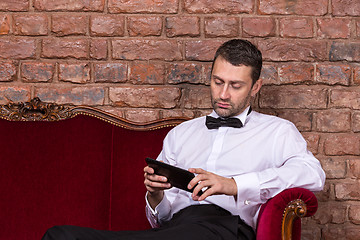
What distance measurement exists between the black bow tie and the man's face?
33 mm

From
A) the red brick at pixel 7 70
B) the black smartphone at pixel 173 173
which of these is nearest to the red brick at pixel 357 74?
the black smartphone at pixel 173 173

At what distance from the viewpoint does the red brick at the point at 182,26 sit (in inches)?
96.5

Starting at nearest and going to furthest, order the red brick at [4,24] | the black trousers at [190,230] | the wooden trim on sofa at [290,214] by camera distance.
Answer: the black trousers at [190,230]
the wooden trim on sofa at [290,214]
the red brick at [4,24]

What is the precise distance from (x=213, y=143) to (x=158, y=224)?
44 cm

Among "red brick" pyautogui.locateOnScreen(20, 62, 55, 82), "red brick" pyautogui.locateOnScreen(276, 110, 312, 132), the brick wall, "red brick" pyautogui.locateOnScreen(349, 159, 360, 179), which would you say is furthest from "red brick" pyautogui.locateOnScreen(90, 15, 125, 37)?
A: "red brick" pyautogui.locateOnScreen(349, 159, 360, 179)

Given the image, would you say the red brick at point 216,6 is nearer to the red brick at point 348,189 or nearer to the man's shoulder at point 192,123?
the man's shoulder at point 192,123

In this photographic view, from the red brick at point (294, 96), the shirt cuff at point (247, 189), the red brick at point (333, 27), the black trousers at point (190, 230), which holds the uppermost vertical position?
the red brick at point (333, 27)

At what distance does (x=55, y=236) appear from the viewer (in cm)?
150

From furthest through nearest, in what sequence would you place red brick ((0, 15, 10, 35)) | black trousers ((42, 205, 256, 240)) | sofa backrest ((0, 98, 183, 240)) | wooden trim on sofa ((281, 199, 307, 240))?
red brick ((0, 15, 10, 35)), sofa backrest ((0, 98, 183, 240)), wooden trim on sofa ((281, 199, 307, 240)), black trousers ((42, 205, 256, 240))

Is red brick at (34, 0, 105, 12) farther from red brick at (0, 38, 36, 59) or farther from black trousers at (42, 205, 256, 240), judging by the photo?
black trousers at (42, 205, 256, 240)

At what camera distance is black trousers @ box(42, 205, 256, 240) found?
1.51 m

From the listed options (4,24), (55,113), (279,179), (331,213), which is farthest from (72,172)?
(331,213)

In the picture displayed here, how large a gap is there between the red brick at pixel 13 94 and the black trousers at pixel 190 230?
112cm

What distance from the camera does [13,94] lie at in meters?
2.44
